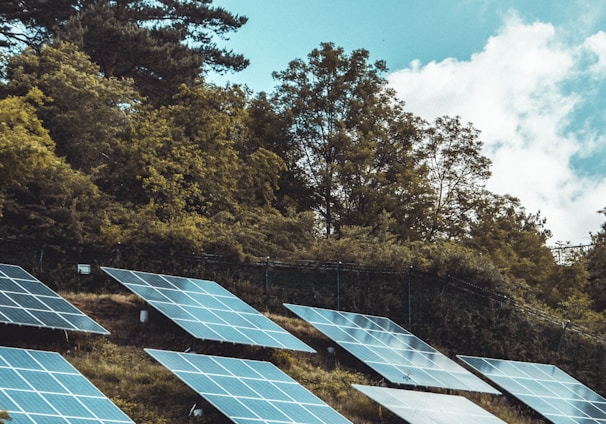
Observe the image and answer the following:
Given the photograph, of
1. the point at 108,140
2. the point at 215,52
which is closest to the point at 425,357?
the point at 108,140

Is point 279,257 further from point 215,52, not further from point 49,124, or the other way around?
point 215,52

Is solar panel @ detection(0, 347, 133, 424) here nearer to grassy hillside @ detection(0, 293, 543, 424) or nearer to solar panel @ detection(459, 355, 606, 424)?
grassy hillside @ detection(0, 293, 543, 424)

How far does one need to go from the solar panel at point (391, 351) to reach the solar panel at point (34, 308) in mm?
7714

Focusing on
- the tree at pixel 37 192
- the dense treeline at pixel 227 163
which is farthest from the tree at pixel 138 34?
the tree at pixel 37 192

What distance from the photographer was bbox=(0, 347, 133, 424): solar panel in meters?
18.1

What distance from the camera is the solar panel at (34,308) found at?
23.8 m

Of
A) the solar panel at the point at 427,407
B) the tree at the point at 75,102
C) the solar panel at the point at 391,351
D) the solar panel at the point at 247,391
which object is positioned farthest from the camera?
Result: the tree at the point at 75,102

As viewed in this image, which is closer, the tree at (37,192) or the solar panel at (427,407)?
the solar panel at (427,407)

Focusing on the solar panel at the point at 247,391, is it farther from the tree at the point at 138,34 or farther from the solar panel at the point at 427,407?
the tree at the point at 138,34

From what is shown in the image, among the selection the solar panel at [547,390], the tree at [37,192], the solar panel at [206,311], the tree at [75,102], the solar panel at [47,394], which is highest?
the tree at [75,102]

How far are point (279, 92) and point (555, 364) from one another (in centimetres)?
2196

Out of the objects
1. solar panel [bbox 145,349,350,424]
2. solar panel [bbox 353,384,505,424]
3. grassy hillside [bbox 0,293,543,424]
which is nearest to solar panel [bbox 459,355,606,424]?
grassy hillside [bbox 0,293,543,424]

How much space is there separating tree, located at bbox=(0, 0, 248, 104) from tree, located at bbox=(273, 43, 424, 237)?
14.4 feet

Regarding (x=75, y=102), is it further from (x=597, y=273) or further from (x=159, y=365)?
(x=597, y=273)
